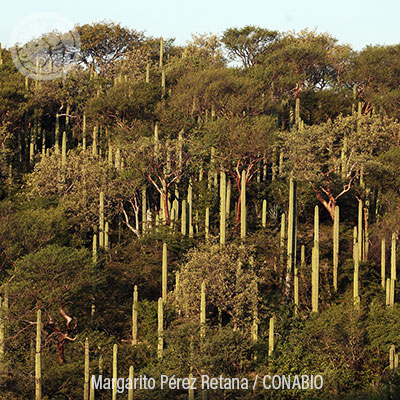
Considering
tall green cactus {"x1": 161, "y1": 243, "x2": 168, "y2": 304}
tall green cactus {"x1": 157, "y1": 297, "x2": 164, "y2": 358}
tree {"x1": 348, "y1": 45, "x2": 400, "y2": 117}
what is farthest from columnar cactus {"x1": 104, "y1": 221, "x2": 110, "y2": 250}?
tree {"x1": 348, "y1": 45, "x2": 400, "y2": 117}

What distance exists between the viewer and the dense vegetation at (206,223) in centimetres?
2812

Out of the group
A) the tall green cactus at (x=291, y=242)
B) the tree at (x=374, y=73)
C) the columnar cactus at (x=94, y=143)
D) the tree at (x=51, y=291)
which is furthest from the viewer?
the tree at (x=374, y=73)

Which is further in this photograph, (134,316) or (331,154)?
(331,154)

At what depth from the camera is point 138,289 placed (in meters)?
33.3

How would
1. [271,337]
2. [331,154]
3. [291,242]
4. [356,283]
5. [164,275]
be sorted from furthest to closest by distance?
[331,154]
[291,242]
[164,275]
[356,283]
[271,337]

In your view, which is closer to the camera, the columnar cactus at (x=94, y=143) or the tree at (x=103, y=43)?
the columnar cactus at (x=94, y=143)

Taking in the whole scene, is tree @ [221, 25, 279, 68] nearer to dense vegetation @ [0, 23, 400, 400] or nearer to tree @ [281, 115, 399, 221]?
dense vegetation @ [0, 23, 400, 400]

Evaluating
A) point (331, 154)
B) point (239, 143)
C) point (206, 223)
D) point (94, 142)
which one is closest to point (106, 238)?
point (206, 223)

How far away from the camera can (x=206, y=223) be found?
3494 centimetres

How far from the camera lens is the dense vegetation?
28125 mm

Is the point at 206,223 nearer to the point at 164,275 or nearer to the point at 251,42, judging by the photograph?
the point at 164,275

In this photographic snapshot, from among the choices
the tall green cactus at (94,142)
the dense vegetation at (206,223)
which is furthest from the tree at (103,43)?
the tall green cactus at (94,142)

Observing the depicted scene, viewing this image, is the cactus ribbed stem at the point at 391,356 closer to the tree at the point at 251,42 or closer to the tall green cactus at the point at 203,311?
the tall green cactus at the point at 203,311

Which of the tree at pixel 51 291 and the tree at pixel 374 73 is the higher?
the tree at pixel 374 73
